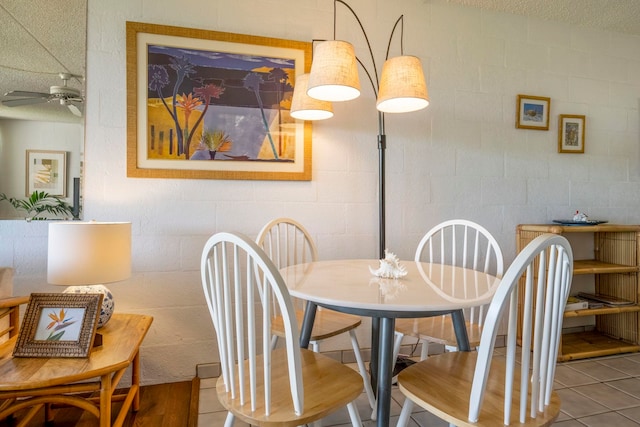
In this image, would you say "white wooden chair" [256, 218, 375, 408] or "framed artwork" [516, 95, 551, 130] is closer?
"white wooden chair" [256, 218, 375, 408]

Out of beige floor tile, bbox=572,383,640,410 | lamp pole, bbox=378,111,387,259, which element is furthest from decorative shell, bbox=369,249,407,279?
beige floor tile, bbox=572,383,640,410

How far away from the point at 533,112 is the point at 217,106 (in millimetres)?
2230

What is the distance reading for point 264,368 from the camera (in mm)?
988

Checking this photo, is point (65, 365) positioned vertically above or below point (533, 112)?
below

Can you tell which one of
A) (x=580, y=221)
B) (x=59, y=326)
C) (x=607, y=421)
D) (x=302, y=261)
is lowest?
(x=607, y=421)

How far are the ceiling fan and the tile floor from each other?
168cm

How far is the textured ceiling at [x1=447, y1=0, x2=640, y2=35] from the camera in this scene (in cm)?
252

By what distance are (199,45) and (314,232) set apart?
128 cm

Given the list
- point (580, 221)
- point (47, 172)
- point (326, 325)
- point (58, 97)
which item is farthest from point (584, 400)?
point (58, 97)

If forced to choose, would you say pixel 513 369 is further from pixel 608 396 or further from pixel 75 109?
pixel 75 109

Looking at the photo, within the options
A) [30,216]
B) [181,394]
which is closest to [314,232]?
[181,394]

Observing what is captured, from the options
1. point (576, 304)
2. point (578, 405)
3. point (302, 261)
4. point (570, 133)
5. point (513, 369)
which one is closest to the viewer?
point (513, 369)

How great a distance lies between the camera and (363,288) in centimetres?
130

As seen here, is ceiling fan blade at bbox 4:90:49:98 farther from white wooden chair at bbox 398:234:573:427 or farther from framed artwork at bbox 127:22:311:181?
white wooden chair at bbox 398:234:573:427
